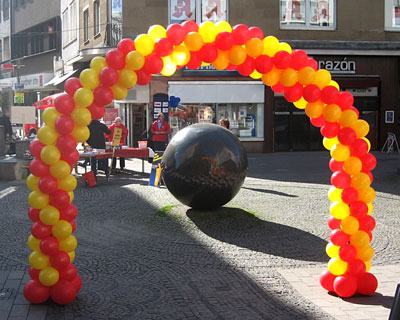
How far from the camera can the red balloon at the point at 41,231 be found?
5.22 metres

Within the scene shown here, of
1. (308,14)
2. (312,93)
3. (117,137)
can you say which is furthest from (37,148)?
(308,14)

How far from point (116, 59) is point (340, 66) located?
20.8 metres

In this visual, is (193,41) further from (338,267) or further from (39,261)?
(338,267)

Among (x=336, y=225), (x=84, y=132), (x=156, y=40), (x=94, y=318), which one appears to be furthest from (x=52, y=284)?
(x=336, y=225)

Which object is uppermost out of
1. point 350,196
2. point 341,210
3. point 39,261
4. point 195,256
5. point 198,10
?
point 198,10

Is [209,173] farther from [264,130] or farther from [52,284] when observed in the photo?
[264,130]

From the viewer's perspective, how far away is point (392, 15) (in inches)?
1000

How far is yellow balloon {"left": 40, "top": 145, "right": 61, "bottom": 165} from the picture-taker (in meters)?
5.12

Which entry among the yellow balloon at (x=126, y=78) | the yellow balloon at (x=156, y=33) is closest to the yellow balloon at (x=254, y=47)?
the yellow balloon at (x=156, y=33)

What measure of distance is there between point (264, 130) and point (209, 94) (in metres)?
3.05

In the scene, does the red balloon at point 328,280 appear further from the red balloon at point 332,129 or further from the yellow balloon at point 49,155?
the yellow balloon at point 49,155

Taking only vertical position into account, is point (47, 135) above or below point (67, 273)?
above

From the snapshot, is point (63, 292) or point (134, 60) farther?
point (134, 60)

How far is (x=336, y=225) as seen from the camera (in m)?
5.75
